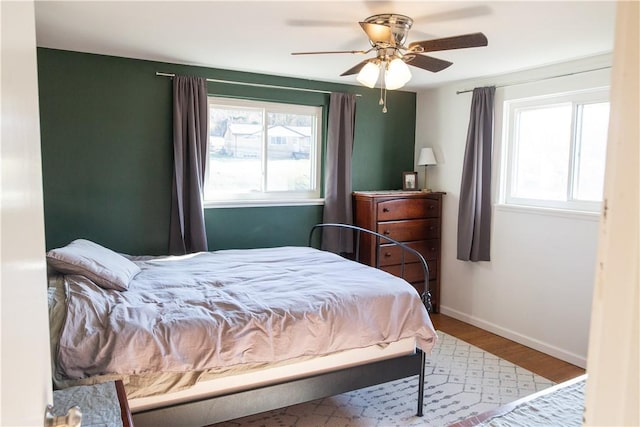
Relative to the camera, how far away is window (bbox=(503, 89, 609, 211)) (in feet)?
11.3

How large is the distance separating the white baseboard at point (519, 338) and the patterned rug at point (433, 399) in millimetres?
458

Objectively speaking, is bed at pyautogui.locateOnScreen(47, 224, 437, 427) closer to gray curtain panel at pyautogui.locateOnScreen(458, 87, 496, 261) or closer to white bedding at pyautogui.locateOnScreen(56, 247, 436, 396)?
white bedding at pyautogui.locateOnScreen(56, 247, 436, 396)

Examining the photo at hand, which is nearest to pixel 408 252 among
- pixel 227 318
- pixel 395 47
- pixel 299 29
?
pixel 395 47

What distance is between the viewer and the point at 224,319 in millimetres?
2127

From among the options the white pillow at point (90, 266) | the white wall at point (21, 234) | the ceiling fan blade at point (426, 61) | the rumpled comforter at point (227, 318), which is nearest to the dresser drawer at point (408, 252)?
the rumpled comforter at point (227, 318)

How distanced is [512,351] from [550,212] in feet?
3.93

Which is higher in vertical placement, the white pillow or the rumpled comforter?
the white pillow

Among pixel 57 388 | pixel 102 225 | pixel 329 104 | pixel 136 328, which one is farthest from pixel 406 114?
pixel 57 388

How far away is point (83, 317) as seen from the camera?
1.98 meters

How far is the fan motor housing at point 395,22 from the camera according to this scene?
2.45 meters

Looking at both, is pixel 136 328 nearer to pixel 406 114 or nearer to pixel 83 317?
pixel 83 317

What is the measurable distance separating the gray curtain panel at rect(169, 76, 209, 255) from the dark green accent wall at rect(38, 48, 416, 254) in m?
0.11

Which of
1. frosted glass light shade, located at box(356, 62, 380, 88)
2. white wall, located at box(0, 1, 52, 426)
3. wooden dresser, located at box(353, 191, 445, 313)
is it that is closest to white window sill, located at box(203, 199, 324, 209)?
wooden dresser, located at box(353, 191, 445, 313)

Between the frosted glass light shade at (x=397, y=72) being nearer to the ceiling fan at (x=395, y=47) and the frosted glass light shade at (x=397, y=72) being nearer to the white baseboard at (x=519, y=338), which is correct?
the ceiling fan at (x=395, y=47)
